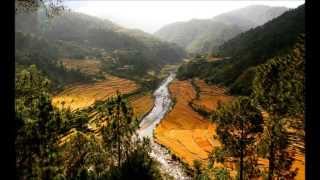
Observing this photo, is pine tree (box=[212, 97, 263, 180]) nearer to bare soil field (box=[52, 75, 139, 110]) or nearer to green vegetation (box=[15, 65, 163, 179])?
green vegetation (box=[15, 65, 163, 179])

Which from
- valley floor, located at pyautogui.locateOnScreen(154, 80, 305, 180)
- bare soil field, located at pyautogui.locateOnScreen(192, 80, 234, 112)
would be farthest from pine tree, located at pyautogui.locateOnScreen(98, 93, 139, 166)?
bare soil field, located at pyautogui.locateOnScreen(192, 80, 234, 112)

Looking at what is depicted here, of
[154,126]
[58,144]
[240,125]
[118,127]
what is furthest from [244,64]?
[58,144]

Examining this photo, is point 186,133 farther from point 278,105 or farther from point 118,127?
point 278,105

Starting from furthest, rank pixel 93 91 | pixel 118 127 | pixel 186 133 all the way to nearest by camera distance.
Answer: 1. pixel 93 91
2. pixel 186 133
3. pixel 118 127

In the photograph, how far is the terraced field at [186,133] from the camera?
166ft

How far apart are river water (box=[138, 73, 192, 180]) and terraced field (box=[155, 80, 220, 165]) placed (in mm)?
1366

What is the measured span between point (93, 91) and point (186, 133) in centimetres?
4769

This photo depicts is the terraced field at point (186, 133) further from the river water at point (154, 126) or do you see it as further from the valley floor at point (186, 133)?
the river water at point (154, 126)

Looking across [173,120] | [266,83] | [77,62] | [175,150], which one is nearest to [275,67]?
[266,83]

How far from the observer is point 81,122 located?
36.8 meters

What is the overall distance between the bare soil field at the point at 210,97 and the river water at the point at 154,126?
755 cm

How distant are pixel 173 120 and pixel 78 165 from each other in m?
42.5

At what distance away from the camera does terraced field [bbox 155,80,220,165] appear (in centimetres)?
5047

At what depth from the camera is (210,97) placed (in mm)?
89938
